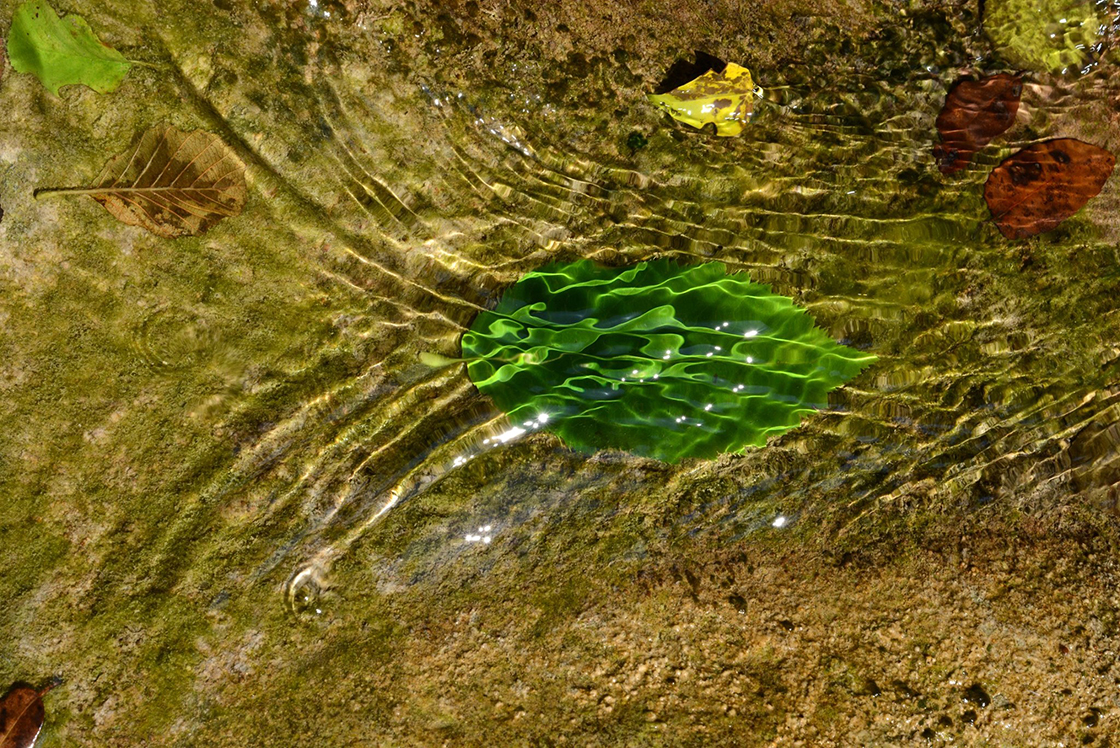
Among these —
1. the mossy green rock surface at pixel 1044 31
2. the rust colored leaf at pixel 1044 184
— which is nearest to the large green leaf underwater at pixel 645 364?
the rust colored leaf at pixel 1044 184

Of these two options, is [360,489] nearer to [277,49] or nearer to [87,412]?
[87,412]

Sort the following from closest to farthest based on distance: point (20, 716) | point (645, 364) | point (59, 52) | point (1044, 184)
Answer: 1. point (20, 716)
2. point (59, 52)
3. point (645, 364)
4. point (1044, 184)

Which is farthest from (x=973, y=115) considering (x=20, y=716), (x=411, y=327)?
(x=20, y=716)

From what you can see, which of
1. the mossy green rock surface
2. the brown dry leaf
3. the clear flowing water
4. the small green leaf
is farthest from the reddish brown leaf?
the mossy green rock surface

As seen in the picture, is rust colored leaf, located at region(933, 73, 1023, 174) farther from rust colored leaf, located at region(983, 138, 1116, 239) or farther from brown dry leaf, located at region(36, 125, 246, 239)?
brown dry leaf, located at region(36, 125, 246, 239)

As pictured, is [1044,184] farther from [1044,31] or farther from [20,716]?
[20,716]

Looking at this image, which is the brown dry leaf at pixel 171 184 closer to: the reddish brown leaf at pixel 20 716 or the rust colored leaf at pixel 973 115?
the reddish brown leaf at pixel 20 716

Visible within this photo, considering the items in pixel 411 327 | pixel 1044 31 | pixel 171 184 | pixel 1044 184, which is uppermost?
pixel 171 184
